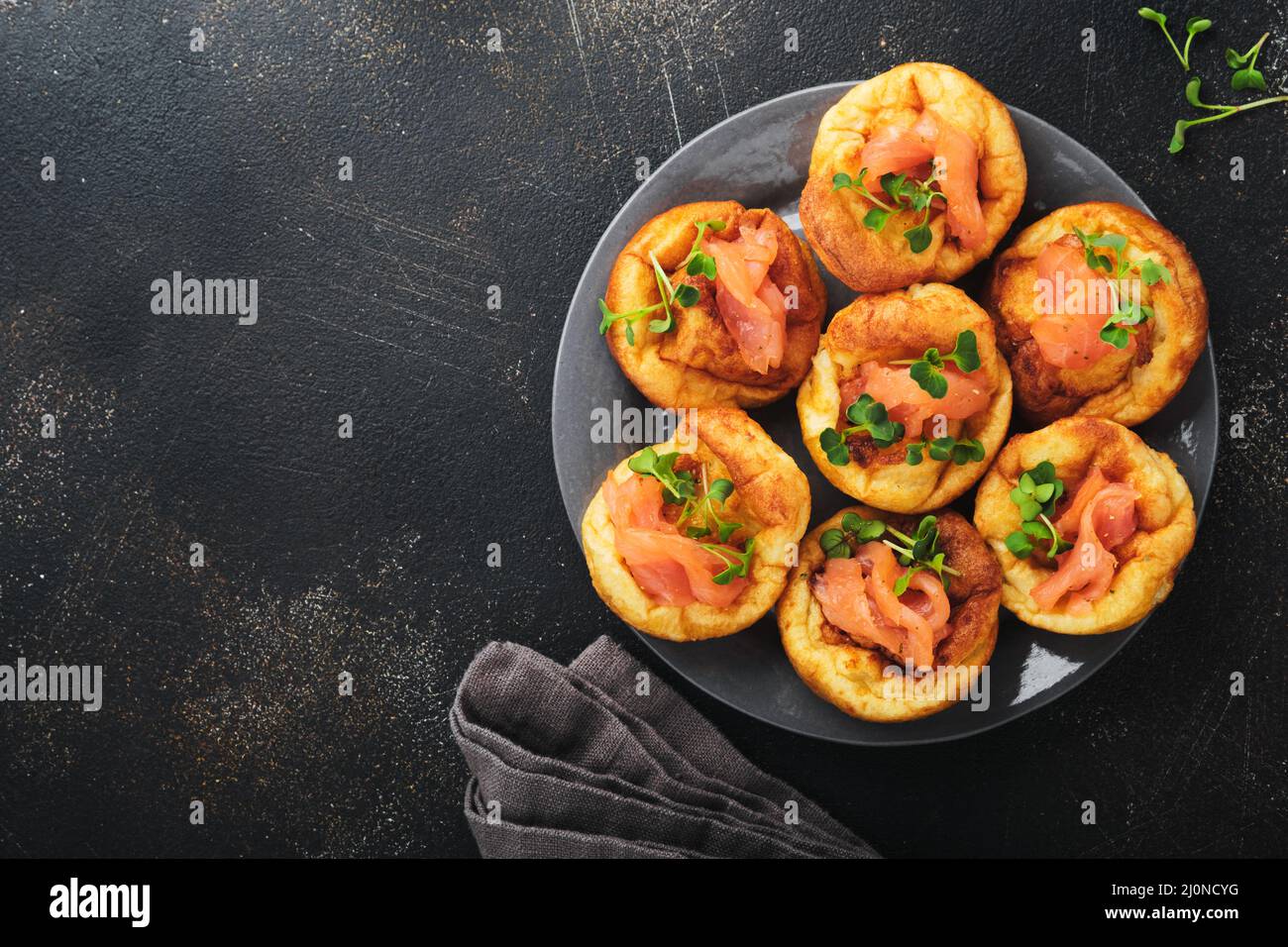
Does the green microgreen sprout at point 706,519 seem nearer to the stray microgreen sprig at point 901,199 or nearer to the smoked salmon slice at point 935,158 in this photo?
the stray microgreen sprig at point 901,199

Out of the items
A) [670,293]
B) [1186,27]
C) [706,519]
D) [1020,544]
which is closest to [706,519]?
[706,519]

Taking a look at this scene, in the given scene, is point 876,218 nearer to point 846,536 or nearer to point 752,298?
point 752,298

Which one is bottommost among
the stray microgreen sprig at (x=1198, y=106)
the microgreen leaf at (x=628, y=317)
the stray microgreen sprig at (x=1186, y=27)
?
the microgreen leaf at (x=628, y=317)

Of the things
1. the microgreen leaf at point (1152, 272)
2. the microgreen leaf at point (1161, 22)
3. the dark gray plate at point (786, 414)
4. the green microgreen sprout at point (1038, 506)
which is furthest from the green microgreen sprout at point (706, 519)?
the microgreen leaf at point (1161, 22)

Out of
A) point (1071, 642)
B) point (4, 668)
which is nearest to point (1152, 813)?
point (1071, 642)

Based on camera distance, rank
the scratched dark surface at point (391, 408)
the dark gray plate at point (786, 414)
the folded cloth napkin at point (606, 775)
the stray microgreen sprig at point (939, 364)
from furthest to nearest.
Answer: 1. the scratched dark surface at point (391, 408)
2. the folded cloth napkin at point (606, 775)
3. the dark gray plate at point (786, 414)
4. the stray microgreen sprig at point (939, 364)

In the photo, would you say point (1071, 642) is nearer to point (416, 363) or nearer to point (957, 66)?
point (957, 66)
